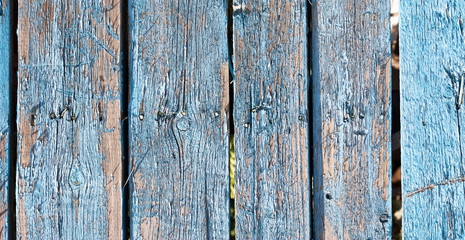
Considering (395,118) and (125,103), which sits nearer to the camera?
(125,103)

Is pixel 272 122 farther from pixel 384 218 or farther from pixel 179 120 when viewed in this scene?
pixel 384 218

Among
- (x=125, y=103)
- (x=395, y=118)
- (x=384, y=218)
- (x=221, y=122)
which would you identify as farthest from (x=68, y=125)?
(x=395, y=118)

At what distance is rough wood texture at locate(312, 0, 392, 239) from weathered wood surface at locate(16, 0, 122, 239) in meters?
0.86

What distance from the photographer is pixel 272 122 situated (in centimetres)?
152

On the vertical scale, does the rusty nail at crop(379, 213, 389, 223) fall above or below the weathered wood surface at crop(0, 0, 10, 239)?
below

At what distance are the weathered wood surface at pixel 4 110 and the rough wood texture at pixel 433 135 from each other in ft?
5.39

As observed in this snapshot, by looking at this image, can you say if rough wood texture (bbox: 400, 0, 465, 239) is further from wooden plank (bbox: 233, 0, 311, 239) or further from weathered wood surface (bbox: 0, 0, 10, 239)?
weathered wood surface (bbox: 0, 0, 10, 239)

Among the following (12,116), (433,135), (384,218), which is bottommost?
(384,218)

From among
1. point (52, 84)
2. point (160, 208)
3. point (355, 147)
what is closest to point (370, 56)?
point (355, 147)

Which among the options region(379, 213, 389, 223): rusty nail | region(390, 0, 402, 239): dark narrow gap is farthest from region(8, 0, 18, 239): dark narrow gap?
region(390, 0, 402, 239): dark narrow gap

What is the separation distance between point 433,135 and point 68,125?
59.4 inches

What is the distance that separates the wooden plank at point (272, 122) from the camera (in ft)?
5.00

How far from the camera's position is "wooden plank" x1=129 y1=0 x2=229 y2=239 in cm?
152

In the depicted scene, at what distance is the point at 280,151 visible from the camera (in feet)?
5.01
